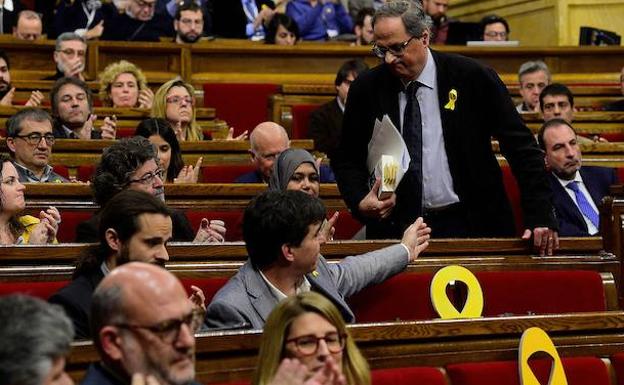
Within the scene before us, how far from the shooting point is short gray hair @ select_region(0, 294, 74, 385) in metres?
1.43

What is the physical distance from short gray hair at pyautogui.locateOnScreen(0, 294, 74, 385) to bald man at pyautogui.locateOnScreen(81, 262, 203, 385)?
166mm

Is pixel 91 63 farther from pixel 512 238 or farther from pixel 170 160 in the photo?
pixel 512 238

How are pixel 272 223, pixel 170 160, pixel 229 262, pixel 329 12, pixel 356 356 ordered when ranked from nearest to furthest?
pixel 356 356, pixel 272 223, pixel 229 262, pixel 170 160, pixel 329 12

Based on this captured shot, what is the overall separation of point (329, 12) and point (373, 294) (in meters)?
5.40

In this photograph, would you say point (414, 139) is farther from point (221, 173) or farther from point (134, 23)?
point (134, 23)

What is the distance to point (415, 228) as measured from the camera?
9.59ft

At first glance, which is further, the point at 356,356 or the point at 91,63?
the point at 91,63

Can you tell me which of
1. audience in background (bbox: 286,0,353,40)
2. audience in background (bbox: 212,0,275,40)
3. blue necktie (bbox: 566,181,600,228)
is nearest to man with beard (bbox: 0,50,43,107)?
blue necktie (bbox: 566,181,600,228)

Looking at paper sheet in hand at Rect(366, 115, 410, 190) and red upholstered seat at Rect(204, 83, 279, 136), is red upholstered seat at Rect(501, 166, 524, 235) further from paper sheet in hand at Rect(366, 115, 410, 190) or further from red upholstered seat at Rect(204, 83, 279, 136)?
red upholstered seat at Rect(204, 83, 279, 136)

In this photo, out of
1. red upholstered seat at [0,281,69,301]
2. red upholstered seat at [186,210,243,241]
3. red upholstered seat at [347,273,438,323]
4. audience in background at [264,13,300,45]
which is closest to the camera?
red upholstered seat at [0,281,69,301]

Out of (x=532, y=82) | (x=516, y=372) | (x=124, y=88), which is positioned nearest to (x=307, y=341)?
(x=516, y=372)

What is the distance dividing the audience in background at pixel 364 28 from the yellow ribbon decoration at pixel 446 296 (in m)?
4.63


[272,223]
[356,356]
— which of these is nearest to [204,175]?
[272,223]

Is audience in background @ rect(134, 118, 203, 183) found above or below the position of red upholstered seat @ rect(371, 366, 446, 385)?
above
